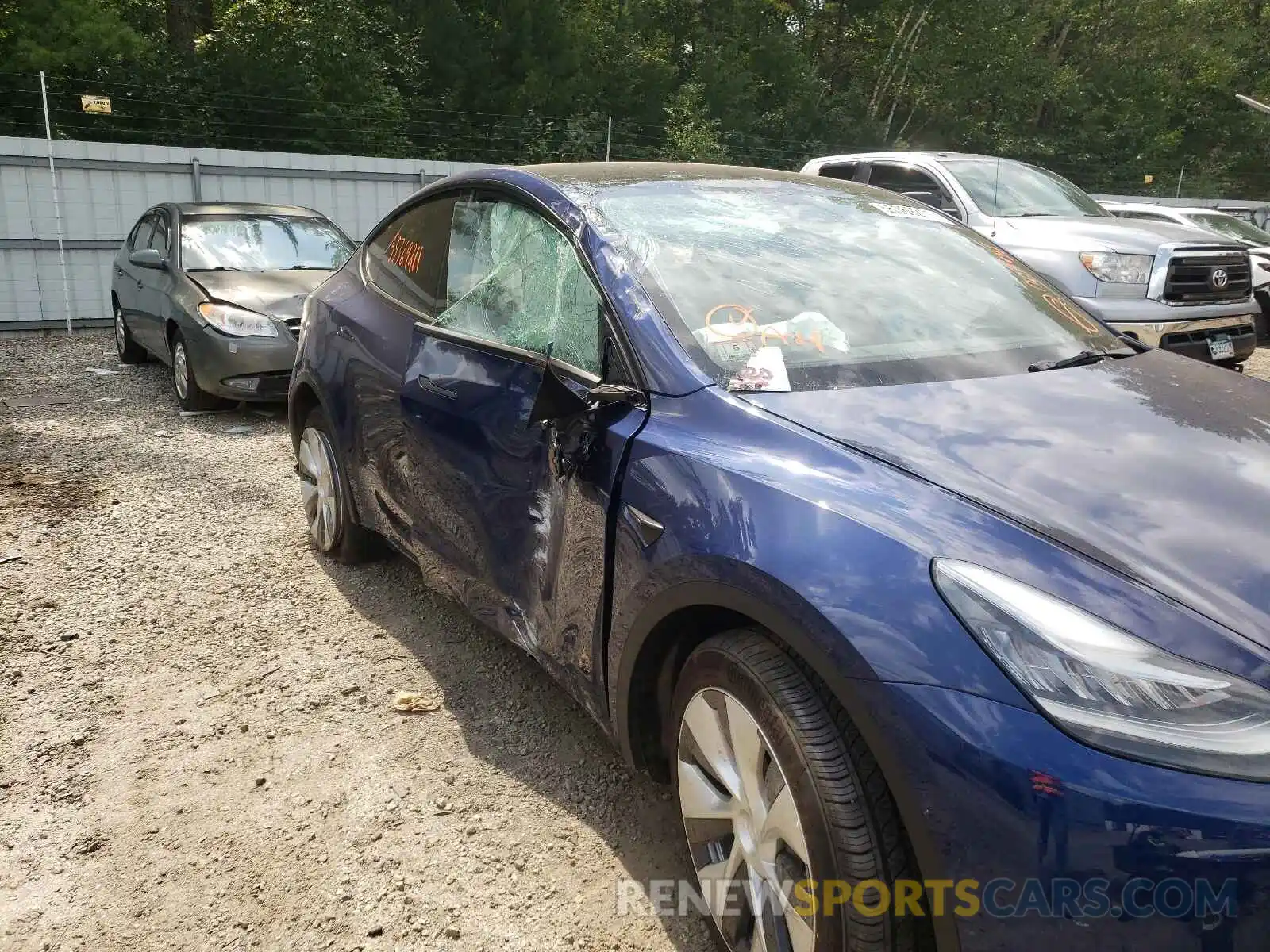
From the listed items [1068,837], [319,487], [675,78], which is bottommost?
[319,487]

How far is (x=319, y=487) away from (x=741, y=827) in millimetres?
2768

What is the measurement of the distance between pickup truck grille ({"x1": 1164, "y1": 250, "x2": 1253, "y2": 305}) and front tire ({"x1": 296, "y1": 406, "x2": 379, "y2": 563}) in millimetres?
5759

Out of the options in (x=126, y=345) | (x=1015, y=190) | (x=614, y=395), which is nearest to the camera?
(x=614, y=395)

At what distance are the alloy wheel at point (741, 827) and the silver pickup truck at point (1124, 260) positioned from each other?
5013 millimetres

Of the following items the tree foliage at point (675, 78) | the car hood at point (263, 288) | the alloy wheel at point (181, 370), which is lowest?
the alloy wheel at point (181, 370)

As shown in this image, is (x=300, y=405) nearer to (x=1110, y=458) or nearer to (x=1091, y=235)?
(x=1110, y=458)

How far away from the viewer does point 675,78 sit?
72.9ft

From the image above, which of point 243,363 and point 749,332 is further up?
point 749,332

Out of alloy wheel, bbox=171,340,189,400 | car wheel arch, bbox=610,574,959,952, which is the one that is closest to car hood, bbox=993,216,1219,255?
alloy wheel, bbox=171,340,189,400

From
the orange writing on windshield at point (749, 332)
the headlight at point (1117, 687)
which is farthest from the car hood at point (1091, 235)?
the headlight at point (1117, 687)

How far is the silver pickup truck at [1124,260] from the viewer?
6621 mm

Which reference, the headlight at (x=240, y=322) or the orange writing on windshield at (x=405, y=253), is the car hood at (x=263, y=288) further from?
the orange writing on windshield at (x=405, y=253)

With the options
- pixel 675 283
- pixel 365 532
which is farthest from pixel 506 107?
pixel 675 283

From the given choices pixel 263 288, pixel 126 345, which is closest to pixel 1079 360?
pixel 263 288
